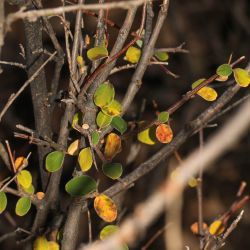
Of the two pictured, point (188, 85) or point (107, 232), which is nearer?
point (107, 232)

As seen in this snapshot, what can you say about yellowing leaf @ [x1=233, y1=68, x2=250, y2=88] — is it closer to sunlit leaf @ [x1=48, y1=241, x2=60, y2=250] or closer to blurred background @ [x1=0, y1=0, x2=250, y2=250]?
sunlit leaf @ [x1=48, y1=241, x2=60, y2=250]

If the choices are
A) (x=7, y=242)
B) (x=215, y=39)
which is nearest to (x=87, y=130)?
(x=7, y=242)

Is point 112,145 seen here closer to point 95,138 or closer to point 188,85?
point 95,138

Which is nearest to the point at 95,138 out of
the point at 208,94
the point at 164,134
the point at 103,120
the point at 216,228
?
the point at 103,120

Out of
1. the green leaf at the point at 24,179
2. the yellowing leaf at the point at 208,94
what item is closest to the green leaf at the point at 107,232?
the green leaf at the point at 24,179

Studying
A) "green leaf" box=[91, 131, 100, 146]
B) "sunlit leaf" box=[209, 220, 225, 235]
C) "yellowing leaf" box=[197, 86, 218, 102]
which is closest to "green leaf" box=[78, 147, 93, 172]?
"green leaf" box=[91, 131, 100, 146]

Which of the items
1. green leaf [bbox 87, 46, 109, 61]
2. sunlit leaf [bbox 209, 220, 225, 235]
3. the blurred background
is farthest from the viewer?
the blurred background

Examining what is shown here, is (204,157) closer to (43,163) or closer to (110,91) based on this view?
(110,91)
